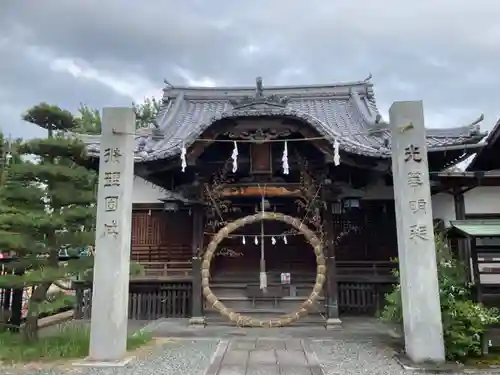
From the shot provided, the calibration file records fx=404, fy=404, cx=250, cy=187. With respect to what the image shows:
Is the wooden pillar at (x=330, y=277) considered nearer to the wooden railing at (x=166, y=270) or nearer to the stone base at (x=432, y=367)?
the stone base at (x=432, y=367)

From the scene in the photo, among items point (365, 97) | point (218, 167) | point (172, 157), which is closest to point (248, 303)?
point (218, 167)

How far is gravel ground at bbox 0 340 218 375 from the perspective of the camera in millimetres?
5703

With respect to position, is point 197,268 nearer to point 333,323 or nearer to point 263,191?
point 263,191

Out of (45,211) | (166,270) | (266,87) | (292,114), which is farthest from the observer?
(266,87)

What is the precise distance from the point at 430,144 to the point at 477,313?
4830 mm

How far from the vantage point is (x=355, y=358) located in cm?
645

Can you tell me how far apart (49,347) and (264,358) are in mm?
3500

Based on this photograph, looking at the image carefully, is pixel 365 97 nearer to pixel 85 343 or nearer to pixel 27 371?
pixel 85 343

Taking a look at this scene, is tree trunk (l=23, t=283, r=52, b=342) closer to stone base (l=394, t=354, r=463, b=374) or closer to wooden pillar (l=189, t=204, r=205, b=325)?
wooden pillar (l=189, t=204, r=205, b=325)

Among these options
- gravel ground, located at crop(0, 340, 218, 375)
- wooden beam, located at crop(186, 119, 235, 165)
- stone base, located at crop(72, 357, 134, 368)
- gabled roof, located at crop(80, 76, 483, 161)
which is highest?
gabled roof, located at crop(80, 76, 483, 161)

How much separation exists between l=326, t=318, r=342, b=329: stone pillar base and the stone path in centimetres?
134

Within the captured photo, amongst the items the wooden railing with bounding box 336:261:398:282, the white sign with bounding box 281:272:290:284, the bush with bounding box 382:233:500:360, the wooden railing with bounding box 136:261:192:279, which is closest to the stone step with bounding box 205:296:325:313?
the white sign with bounding box 281:272:290:284

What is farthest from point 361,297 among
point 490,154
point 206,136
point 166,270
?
point 206,136

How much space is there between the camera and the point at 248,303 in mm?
10312
